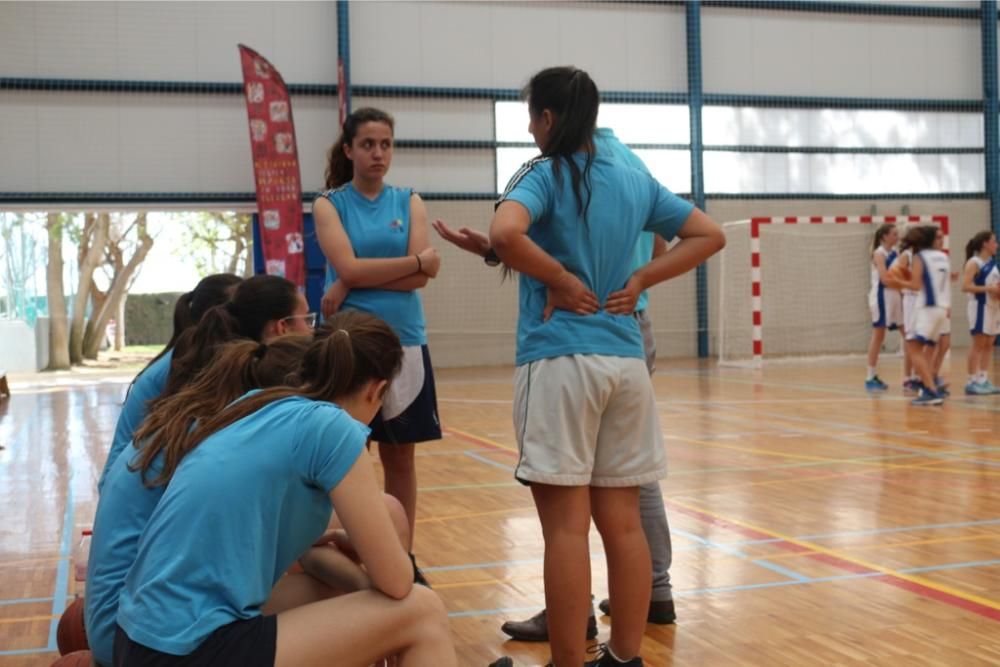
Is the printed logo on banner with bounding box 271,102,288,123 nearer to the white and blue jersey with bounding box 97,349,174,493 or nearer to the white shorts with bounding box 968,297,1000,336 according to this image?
the white shorts with bounding box 968,297,1000,336

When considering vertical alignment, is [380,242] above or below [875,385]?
above

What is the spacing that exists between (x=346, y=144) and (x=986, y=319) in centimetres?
736

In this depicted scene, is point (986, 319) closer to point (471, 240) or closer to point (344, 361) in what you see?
point (471, 240)

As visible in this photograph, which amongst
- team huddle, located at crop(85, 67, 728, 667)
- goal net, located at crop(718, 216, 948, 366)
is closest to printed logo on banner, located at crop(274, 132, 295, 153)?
goal net, located at crop(718, 216, 948, 366)

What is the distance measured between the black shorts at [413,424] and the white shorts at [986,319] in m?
7.12

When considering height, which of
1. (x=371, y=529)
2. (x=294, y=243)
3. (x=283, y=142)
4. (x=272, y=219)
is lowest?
(x=371, y=529)

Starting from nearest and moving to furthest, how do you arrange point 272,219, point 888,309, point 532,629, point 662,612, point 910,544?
point 532,629 < point 662,612 < point 910,544 < point 888,309 < point 272,219

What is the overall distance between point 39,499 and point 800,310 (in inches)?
456

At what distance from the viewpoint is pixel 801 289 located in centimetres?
1528

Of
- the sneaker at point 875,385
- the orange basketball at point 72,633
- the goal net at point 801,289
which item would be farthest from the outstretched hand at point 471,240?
the goal net at point 801,289

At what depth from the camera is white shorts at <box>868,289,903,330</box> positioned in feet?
33.8

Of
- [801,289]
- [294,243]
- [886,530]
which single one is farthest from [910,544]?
[801,289]

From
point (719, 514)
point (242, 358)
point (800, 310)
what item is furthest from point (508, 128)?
point (242, 358)

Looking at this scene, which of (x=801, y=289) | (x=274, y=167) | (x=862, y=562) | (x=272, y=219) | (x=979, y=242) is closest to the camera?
(x=862, y=562)
